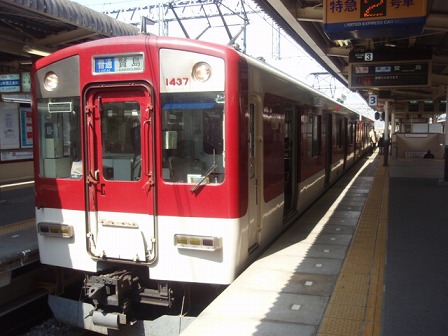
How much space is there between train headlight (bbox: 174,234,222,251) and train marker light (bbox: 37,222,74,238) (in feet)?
3.78

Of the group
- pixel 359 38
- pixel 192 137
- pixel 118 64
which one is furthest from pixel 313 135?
pixel 118 64

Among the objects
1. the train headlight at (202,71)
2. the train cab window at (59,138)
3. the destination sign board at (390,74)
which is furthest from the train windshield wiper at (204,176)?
the destination sign board at (390,74)

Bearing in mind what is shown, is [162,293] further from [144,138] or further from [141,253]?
[144,138]

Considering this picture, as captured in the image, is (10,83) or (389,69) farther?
(389,69)

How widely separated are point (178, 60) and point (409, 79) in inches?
324

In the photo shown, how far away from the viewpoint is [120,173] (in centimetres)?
448

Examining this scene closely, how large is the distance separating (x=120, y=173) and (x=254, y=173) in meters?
1.36

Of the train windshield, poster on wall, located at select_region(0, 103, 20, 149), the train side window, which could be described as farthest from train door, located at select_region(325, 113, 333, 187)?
poster on wall, located at select_region(0, 103, 20, 149)

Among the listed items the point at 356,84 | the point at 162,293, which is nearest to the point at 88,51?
the point at 162,293

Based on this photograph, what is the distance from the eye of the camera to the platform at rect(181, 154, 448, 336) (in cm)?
362

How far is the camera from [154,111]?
426 cm

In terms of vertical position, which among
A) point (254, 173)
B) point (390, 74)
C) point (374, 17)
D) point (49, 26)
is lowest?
point (254, 173)

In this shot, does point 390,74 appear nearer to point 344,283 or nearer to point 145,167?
Answer: point 344,283

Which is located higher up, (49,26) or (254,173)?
(49,26)
